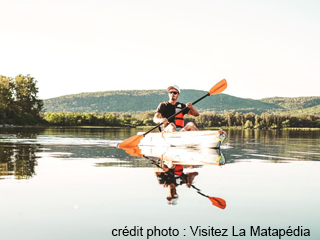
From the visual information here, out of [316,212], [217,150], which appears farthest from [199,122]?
[316,212]

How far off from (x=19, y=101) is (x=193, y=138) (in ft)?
251

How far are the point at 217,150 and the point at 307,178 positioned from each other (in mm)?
7486

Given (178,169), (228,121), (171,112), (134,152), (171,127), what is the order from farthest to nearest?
(228,121)
(171,112)
(171,127)
(134,152)
(178,169)

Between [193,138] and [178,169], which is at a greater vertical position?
[193,138]

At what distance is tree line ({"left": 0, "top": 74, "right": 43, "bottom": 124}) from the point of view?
79250 mm

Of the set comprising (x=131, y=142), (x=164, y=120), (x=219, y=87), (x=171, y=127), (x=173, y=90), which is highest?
(x=219, y=87)

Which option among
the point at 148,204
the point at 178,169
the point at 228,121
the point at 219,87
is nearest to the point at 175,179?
the point at 178,169

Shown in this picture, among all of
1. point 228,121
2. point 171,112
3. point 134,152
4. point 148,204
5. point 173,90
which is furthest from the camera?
point 228,121

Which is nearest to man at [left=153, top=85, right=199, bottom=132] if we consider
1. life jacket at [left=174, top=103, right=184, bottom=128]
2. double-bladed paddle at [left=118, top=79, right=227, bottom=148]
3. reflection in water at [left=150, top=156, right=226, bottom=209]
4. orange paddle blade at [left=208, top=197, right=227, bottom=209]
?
life jacket at [left=174, top=103, right=184, bottom=128]

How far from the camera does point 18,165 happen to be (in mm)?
10148

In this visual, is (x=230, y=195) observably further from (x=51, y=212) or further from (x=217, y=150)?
(x=217, y=150)

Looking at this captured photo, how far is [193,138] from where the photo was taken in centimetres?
1495

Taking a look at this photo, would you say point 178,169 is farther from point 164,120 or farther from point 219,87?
point 219,87

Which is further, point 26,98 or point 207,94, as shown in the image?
point 26,98
